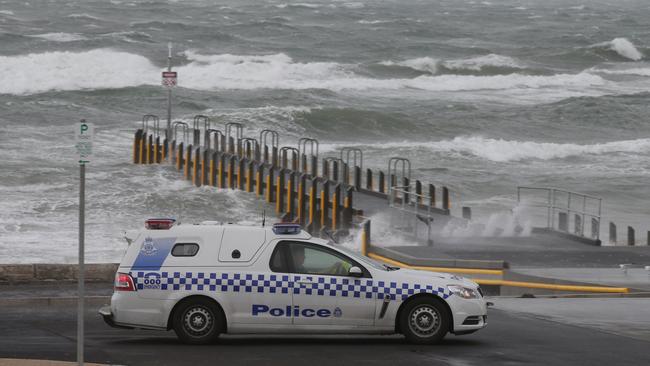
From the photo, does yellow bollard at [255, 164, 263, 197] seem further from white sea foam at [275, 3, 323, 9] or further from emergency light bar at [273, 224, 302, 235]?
white sea foam at [275, 3, 323, 9]

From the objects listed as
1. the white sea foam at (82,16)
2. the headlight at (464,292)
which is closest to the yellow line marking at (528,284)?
the headlight at (464,292)

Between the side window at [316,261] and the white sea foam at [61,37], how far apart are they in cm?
6387

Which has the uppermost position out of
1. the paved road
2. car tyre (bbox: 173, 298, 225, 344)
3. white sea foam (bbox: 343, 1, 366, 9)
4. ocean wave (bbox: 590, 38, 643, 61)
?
white sea foam (bbox: 343, 1, 366, 9)

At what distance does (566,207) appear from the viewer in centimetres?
3266

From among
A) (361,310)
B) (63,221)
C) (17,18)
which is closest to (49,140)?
(63,221)

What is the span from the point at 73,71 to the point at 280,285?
5394 cm

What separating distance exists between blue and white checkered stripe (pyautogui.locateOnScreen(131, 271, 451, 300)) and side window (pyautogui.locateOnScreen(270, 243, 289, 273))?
0.09 meters

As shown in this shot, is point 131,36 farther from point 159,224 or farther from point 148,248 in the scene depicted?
point 148,248

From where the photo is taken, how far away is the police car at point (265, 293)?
44.8ft

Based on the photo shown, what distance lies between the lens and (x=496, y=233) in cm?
2459

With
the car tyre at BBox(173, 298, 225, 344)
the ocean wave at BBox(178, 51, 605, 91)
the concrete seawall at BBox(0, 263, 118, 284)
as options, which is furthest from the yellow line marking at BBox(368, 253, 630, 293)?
the ocean wave at BBox(178, 51, 605, 91)

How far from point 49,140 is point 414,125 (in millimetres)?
15882

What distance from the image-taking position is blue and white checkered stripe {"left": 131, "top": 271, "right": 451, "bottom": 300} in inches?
537

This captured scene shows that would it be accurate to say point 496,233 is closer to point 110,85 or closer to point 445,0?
point 110,85
